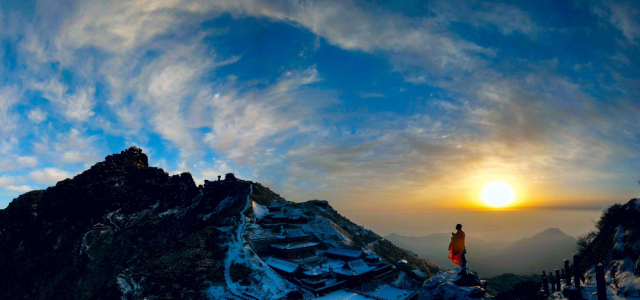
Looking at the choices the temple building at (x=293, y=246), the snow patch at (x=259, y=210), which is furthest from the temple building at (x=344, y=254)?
the snow patch at (x=259, y=210)

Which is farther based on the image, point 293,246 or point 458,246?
point 293,246

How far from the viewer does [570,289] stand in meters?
21.6

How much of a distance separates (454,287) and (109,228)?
118382 mm

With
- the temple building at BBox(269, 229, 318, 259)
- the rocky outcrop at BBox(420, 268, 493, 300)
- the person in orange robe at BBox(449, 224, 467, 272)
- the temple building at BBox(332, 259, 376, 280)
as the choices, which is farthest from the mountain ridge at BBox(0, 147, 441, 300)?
the person in orange robe at BBox(449, 224, 467, 272)

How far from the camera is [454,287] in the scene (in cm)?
1970

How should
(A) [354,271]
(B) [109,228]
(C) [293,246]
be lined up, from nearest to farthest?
(A) [354,271] → (C) [293,246] → (B) [109,228]

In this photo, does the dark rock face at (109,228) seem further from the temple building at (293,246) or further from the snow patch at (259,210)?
the temple building at (293,246)

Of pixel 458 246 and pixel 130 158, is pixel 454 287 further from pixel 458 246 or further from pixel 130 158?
pixel 130 158

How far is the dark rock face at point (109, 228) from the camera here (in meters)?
70.6

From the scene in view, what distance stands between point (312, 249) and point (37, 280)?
302ft

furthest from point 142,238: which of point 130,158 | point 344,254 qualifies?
point 344,254

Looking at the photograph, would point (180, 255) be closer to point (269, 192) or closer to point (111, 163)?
point (269, 192)

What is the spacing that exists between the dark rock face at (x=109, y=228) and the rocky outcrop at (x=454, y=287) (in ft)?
162

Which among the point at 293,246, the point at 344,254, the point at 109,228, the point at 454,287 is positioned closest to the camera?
the point at 454,287
